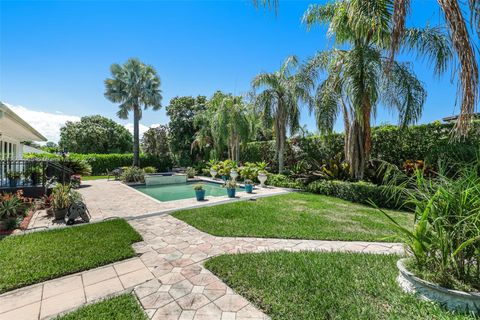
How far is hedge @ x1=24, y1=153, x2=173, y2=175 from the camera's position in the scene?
2128 cm

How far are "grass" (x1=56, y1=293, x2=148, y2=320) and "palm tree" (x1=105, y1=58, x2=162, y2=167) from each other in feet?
63.3

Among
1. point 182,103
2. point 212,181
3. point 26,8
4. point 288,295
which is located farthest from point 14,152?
point 288,295

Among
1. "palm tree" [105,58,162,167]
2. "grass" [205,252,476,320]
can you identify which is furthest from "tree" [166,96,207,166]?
"grass" [205,252,476,320]

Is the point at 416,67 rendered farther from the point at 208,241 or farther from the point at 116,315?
the point at 116,315

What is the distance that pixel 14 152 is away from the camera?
1373cm

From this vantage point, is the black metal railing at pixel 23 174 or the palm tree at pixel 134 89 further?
the palm tree at pixel 134 89

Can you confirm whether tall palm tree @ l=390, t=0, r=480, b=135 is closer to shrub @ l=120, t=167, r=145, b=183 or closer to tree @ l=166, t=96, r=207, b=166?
shrub @ l=120, t=167, r=145, b=183

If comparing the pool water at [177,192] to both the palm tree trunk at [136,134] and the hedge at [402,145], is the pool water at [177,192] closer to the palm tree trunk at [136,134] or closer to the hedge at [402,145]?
the hedge at [402,145]

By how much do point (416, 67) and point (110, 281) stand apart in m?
12.0

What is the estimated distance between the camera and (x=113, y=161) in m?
22.7

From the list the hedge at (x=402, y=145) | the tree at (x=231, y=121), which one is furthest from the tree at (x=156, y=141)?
the hedge at (x=402, y=145)

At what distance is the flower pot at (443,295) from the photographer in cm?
207

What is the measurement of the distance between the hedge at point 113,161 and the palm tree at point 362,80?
20688 millimetres

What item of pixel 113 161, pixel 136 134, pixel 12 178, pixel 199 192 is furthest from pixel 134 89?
pixel 199 192
